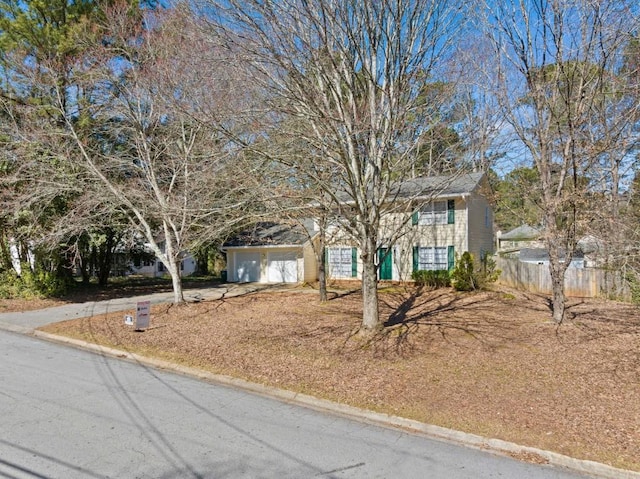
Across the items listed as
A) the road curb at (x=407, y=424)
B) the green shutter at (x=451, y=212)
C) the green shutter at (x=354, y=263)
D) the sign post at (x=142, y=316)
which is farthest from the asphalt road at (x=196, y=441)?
the green shutter at (x=354, y=263)

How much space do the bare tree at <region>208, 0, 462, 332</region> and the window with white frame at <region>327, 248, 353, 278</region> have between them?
42.7ft

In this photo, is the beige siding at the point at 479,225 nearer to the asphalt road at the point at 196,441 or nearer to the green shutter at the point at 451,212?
the green shutter at the point at 451,212

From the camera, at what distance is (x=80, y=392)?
20.3ft

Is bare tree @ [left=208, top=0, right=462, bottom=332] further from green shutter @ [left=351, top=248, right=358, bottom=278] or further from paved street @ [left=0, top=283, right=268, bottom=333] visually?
green shutter @ [left=351, top=248, right=358, bottom=278]

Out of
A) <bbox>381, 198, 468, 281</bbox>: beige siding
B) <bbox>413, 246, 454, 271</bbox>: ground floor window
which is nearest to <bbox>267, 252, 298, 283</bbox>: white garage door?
<bbox>381, 198, 468, 281</bbox>: beige siding

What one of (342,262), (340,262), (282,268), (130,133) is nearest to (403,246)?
(342,262)

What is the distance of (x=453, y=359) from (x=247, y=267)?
1817 cm

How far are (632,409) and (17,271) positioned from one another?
20.7 meters

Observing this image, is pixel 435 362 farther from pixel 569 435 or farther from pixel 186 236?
pixel 186 236

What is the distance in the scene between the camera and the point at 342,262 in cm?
2214

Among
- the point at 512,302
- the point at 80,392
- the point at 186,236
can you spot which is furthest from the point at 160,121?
the point at 512,302

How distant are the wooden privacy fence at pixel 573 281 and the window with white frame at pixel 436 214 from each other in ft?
11.6

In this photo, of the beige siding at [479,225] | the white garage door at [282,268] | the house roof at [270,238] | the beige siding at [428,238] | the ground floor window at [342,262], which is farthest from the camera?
the white garage door at [282,268]

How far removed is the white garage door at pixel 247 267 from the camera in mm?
24241
